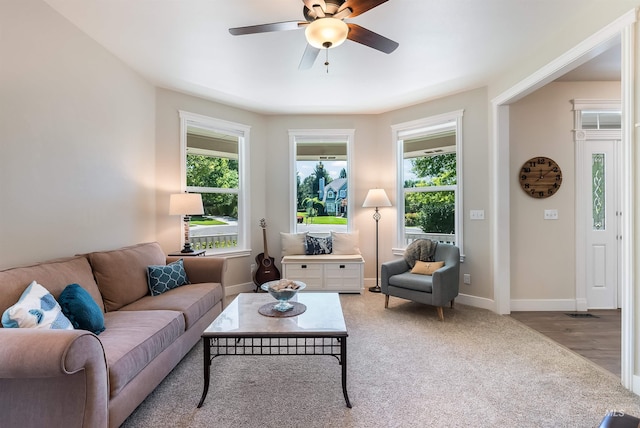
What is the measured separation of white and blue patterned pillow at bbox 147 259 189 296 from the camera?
2.70 meters

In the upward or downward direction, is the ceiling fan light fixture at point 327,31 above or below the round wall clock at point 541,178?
above

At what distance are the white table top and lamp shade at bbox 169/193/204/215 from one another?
4.94 ft

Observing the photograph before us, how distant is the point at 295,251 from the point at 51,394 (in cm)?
330

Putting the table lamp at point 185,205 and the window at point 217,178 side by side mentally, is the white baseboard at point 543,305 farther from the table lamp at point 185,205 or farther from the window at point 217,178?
the table lamp at point 185,205

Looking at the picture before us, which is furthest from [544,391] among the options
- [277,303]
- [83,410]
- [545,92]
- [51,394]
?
[545,92]

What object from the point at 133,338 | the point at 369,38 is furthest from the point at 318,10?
the point at 133,338

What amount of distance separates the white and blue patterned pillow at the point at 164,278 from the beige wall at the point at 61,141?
0.59 meters

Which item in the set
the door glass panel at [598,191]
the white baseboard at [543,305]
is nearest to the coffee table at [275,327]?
the white baseboard at [543,305]

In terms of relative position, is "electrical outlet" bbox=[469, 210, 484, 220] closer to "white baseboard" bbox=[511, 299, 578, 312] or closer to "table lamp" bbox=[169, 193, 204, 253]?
"white baseboard" bbox=[511, 299, 578, 312]

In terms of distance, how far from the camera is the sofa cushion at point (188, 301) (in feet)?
7.66

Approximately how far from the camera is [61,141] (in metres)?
2.37

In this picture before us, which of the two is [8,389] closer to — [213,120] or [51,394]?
[51,394]

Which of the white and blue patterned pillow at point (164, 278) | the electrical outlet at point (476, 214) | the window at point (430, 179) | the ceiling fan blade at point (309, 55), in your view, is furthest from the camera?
the window at point (430, 179)

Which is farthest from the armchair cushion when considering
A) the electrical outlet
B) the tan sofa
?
the tan sofa
